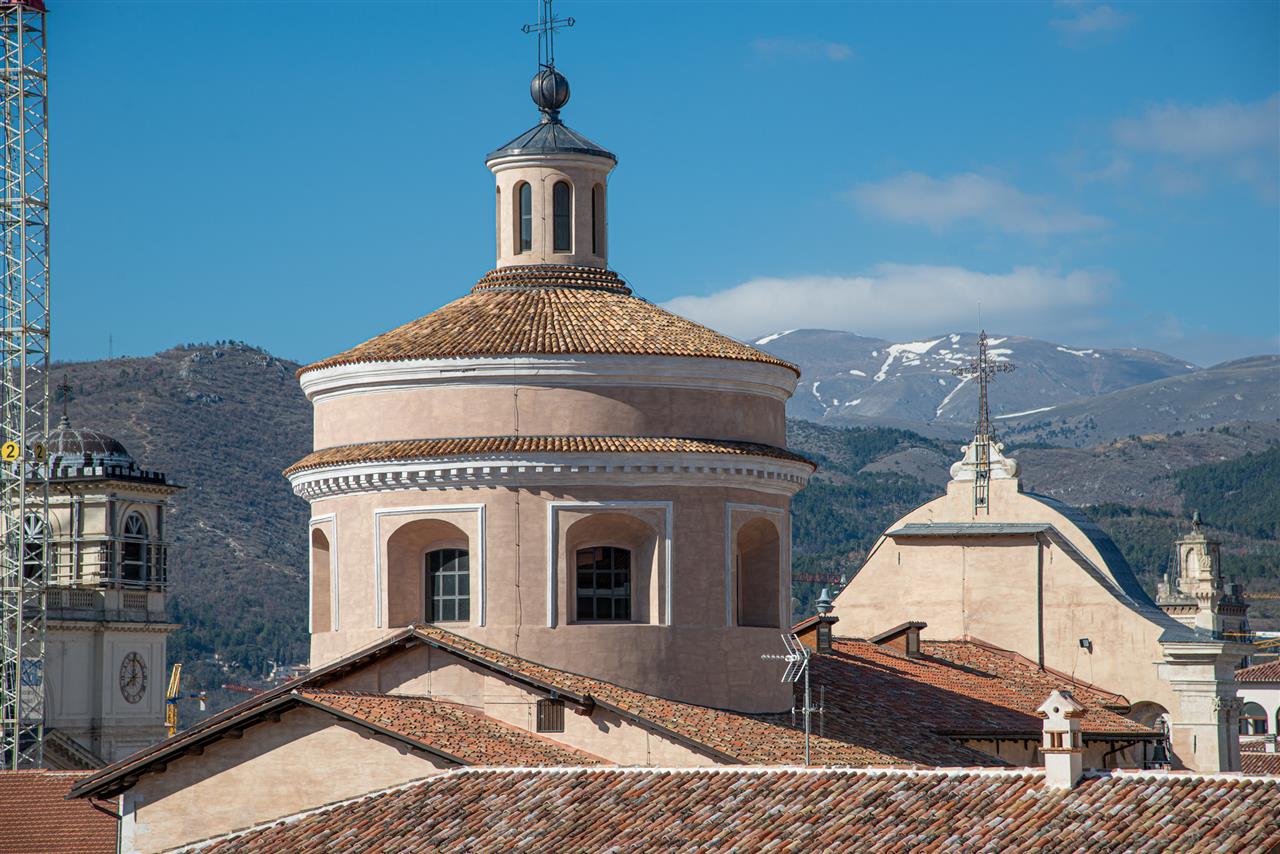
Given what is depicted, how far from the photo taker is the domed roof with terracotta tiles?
119 ft

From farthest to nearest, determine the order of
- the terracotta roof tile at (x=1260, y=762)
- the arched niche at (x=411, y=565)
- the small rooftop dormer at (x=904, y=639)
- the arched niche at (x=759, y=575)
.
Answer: the terracotta roof tile at (x=1260, y=762) → the small rooftop dormer at (x=904, y=639) → the arched niche at (x=759, y=575) → the arched niche at (x=411, y=565)

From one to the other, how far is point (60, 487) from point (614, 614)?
3917 centimetres

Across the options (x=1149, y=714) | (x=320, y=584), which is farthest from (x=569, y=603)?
(x=1149, y=714)

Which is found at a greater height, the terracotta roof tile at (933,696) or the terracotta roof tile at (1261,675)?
the terracotta roof tile at (933,696)

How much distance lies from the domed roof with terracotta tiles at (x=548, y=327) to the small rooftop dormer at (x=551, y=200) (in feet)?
1.23

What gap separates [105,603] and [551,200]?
3627 cm

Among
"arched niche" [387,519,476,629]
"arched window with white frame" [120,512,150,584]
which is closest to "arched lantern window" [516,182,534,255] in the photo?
"arched niche" [387,519,476,629]

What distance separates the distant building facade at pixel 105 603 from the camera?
2746 inches

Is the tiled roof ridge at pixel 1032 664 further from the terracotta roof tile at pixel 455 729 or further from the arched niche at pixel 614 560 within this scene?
the terracotta roof tile at pixel 455 729

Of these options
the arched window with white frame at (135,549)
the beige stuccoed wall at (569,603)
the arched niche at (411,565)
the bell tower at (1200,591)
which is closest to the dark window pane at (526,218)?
the beige stuccoed wall at (569,603)

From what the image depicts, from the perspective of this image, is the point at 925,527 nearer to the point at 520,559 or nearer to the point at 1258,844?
the point at 520,559

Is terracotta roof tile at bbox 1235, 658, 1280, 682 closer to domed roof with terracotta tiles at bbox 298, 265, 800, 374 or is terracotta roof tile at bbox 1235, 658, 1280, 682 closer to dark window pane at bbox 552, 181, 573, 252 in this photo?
domed roof with terracotta tiles at bbox 298, 265, 800, 374

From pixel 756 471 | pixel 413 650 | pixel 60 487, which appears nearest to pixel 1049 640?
pixel 756 471

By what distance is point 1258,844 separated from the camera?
75.6 feet
